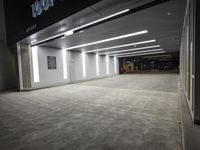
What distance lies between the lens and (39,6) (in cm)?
578

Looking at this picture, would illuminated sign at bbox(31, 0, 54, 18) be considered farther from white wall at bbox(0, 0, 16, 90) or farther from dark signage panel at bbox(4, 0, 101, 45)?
→ white wall at bbox(0, 0, 16, 90)

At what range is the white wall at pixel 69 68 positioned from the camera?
990cm

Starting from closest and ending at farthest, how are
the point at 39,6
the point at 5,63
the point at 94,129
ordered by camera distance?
the point at 94,129, the point at 39,6, the point at 5,63

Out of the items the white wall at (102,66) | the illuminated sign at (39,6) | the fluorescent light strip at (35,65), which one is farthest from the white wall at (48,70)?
the white wall at (102,66)

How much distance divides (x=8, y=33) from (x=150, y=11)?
9.46 meters

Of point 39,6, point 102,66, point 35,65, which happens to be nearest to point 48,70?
point 35,65

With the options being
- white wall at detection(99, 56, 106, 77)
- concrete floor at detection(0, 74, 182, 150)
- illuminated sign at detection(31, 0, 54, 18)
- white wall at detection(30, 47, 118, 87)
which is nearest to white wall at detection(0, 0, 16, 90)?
white wall at detection(30, 47, 118, 87)

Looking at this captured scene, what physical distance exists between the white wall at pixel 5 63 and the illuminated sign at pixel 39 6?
488 cm

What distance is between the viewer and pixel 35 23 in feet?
19.5

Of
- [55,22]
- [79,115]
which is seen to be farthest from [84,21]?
[79,115]

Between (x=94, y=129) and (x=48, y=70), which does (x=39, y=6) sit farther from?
(x=94, y=129)

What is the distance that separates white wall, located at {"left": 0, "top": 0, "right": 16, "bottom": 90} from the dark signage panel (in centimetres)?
68

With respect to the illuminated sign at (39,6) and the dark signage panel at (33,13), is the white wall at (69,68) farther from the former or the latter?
the illuminated sign at (39,6)

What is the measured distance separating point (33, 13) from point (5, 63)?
5294 mm
